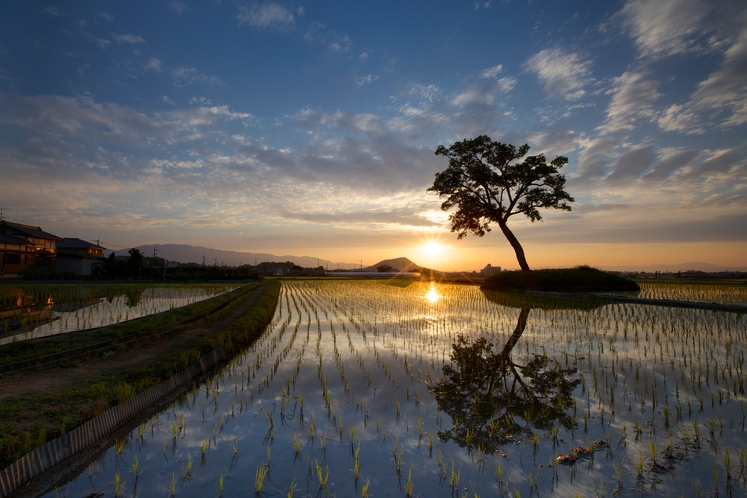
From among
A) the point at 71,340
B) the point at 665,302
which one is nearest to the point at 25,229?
the point at 71,340

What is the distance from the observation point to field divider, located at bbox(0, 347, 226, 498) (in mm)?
3076

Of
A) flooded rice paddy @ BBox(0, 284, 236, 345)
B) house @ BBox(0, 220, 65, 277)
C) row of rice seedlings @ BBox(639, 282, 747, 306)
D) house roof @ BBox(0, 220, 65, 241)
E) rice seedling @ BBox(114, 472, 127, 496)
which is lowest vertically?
rice seedling @ BBox(114, 472, 127, 496)

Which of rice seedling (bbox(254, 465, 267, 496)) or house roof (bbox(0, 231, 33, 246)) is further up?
house roof (bbox(0, 231, 33, 246))

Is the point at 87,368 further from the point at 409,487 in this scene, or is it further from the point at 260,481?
the point at 409,487

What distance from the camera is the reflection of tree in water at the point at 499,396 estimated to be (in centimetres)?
413

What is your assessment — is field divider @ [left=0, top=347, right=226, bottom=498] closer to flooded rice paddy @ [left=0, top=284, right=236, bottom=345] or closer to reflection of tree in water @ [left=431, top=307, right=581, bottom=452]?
reflection of tree in water @ [left=431, top=307, right=581, bottom=452]

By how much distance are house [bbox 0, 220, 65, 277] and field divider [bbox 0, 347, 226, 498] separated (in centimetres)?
4175

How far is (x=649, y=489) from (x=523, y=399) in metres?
2.08

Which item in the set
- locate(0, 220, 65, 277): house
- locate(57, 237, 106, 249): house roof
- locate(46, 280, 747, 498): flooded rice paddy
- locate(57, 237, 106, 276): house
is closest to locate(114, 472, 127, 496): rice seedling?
locate(46, 280, 747, 498): flooded rice paddy

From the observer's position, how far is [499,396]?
17.0 ft

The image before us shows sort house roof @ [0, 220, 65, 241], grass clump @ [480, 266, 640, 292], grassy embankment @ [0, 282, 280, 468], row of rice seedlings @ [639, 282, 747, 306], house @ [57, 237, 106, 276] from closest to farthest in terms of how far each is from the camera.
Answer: grassy embankment @ [0, 282, 280, 468] < row of rice seedlings @ [639, 282, 747, 306] < grass clump @ [480, 266, 640, 292] < house roof @ [0, 220, 65, 241] < house @ [57, 237, 106, 276]

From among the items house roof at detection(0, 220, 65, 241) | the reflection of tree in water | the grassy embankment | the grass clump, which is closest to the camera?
the grassy embankment

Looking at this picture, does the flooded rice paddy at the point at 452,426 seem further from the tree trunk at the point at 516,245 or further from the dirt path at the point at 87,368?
the tree trunk at the point at 516,245

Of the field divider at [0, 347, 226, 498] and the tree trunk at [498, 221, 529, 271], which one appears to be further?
the tree trunk at [498, 221, 529, 271]
